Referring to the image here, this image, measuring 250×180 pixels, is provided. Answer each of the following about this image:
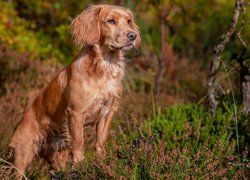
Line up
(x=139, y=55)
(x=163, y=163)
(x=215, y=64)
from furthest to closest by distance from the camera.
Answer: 1. (x=139, y=55)
2. (x=215, y=64)
3. (x=163, y=163)

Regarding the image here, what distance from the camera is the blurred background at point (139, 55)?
306 inches

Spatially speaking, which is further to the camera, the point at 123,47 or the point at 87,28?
the point at 87,28

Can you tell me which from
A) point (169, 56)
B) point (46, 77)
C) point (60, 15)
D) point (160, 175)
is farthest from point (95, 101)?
point (60, 15)

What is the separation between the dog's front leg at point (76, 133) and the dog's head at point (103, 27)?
2.23 ft

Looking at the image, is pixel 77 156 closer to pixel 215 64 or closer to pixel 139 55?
pixel 215 64

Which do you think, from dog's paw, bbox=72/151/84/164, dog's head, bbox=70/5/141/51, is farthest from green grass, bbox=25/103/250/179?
dog's head, bbox=70/5/141/51

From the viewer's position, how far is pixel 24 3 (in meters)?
11.1

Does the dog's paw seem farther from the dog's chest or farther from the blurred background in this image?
the blurred background

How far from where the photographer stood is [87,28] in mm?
5363

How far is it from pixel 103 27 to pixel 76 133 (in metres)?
1.01

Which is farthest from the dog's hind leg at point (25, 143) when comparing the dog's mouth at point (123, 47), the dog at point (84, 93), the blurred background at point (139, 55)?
the dog's mouth at point (123, 47)

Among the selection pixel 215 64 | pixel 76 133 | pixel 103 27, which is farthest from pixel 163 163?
pixel 215 64

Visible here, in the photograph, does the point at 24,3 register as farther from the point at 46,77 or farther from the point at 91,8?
the point at 91,8

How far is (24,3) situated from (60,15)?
2.52 ft
